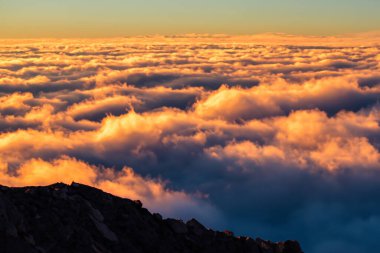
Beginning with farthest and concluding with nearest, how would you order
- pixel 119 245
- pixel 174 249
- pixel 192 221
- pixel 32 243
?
pixel 192 221
pixel 174 249
pixel 119 245
pixel 32 243

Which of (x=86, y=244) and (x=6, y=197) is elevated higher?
(x=6, y=197)

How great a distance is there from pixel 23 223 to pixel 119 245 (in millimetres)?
7530

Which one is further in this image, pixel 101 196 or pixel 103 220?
pixel 101 196

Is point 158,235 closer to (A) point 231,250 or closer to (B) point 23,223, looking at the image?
(A) point 231,250

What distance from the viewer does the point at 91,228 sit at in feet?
128

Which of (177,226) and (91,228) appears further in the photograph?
(177,226)

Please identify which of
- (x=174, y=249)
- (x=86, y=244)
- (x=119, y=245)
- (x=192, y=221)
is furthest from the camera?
(x=192, y=221)

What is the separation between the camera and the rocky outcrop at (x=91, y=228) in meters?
34.7

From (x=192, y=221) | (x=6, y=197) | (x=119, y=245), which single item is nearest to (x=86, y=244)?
(x=119, y=245)

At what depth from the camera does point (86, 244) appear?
118 ft

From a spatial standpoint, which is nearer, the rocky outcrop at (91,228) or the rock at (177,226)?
the rocky outcrop at (91,228)

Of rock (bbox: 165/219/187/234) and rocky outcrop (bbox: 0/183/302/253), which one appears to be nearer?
rocky outcrop (bbox: 0/183/302/253)

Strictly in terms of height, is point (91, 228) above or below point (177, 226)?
above

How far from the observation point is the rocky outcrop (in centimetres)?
3469
